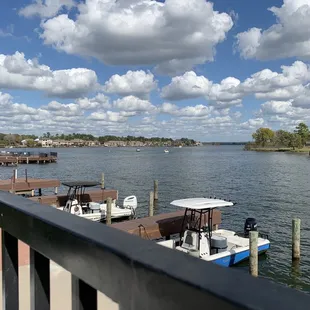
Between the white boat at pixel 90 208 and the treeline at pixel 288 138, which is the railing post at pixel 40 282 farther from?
the treeline at pixel 288 138

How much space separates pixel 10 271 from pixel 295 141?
181926 mm

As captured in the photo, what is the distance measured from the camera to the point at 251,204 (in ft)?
107

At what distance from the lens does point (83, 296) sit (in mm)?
1351

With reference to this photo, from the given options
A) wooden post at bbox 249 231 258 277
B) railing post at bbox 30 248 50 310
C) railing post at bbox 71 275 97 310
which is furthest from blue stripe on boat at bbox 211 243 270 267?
railing post at bbox 71 275 97 310

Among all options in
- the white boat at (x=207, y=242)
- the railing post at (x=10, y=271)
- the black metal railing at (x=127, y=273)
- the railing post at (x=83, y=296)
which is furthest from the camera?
the white boat at (x=207, y=242)

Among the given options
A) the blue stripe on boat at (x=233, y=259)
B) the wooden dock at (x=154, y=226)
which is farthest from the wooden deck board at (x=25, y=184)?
the blue stripe on boat at (x=233, y=259)

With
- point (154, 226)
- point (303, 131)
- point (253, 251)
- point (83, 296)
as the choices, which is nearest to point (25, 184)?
point (154, 226)

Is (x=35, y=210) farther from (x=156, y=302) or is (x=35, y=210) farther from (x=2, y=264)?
(x=156, y=302)

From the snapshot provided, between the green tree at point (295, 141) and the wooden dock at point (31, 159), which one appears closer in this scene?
the wooden dock at point (31, 159)

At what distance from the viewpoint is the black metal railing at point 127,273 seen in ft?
2.79

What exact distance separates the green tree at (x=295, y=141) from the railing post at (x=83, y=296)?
180 meters

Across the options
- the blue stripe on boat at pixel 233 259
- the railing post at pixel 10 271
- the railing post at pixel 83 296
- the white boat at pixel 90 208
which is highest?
the railing post at pixel 83 296

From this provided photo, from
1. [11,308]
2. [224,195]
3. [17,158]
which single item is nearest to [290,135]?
[17,158]

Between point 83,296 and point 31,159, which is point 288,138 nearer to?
point 31,159
